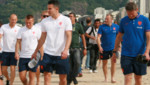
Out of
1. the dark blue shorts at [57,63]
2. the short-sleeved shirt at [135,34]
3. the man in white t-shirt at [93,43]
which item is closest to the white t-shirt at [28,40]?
the dark blue shorts at [57,63]

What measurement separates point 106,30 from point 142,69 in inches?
192

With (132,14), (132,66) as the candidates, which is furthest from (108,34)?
(132,14)

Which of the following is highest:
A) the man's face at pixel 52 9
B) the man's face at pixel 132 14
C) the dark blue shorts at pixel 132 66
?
the man's face at pixel 52 9

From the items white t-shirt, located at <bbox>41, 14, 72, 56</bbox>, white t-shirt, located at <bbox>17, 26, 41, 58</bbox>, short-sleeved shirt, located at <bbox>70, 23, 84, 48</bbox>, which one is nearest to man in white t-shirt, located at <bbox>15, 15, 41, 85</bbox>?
white t-shirt, located at <bbox>17, 26, 41, 58</bbox>

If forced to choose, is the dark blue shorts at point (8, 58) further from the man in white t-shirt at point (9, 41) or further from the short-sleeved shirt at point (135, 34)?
the short-sleeved shirt at point (135, 34)

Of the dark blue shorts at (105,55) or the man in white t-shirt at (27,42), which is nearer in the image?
the man in white t-shirt at (27,42)

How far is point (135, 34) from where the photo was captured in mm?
8328

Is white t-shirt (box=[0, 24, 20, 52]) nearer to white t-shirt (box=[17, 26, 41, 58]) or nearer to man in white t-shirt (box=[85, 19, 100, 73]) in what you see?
white t-shirt (box=[17, 26, 41, 58])

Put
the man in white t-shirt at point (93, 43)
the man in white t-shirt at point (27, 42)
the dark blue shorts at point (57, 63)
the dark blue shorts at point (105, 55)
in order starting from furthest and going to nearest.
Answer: the man in white t-shirt at point (93, 43) < the dark blue shorts at point (105, 55) < the man in white t-shirt at point (27, 42) < the dark blue shorts at point (57, 63)

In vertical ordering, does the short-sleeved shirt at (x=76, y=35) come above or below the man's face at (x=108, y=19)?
below

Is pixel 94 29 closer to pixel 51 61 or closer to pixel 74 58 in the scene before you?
pixel 74 58

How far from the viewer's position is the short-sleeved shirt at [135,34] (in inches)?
327

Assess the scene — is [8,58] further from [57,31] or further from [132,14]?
[132,14]

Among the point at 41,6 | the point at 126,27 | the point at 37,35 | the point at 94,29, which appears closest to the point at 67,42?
the point at 126,27
